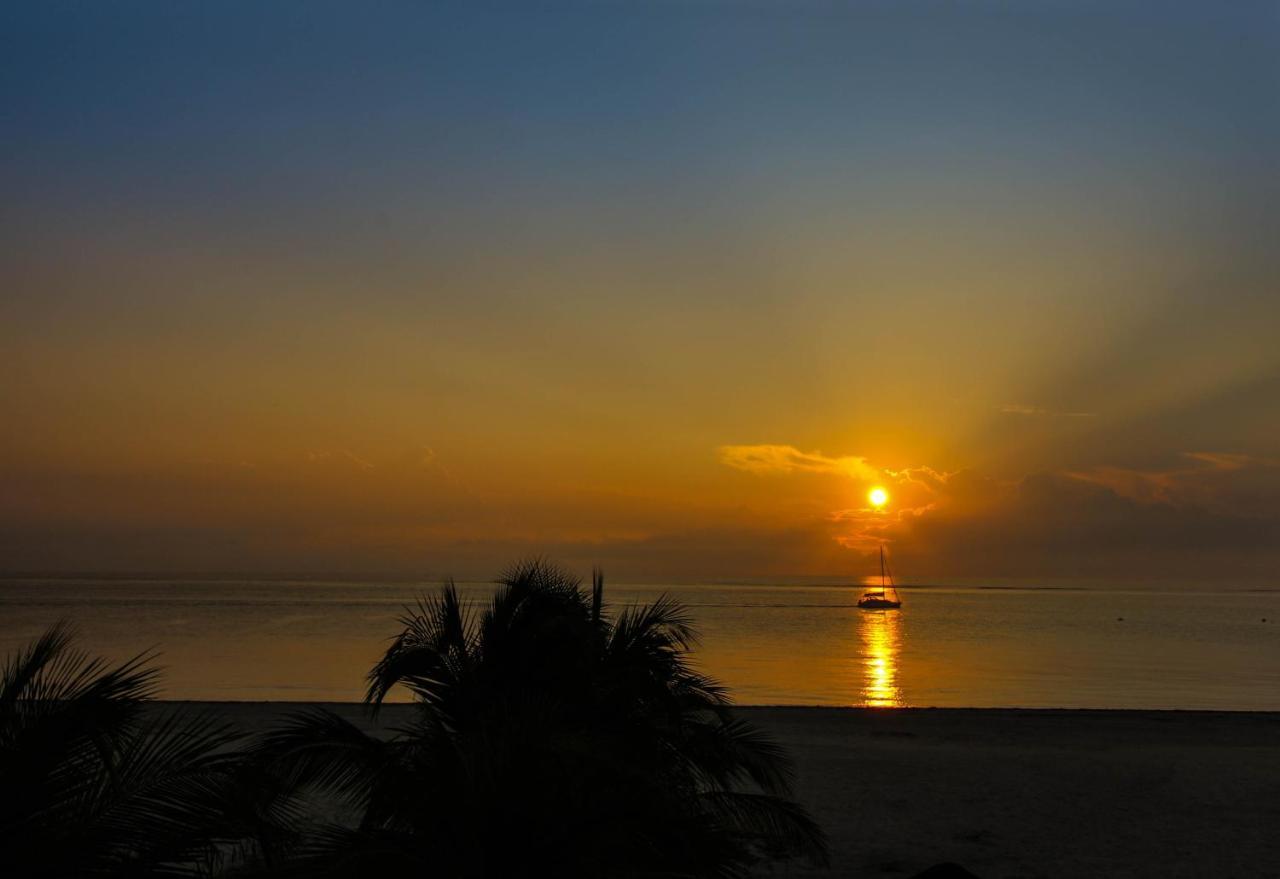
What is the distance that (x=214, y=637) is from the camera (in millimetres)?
69562

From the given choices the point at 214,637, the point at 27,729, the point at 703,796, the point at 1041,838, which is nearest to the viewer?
the point at 27,729

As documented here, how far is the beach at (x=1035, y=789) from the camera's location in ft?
46.4

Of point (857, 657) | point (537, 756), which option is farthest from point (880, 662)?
point (537, 756)

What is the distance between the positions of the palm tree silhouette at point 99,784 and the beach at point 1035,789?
30.1ft

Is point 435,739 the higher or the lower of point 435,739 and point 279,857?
the higher

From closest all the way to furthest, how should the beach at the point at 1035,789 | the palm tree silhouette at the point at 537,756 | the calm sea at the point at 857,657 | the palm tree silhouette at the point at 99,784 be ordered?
the palm tree silhouette at the point at 99,784
the palm tree silhouette at the point at 537,756
the beach at the point at 1035,789
the calm sea at the point at 857,657

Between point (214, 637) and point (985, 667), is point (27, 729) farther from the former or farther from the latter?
point (214, 637)

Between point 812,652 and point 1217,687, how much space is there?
22.4 meters

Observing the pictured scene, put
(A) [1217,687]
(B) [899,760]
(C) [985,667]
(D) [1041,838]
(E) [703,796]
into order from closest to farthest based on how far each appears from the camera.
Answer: (E) [703,796] < (D) [1041,838] < (B) [899,760] < (A) [1217,687] < (C) [985,667]

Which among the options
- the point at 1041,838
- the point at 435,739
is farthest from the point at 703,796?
the point at 1041,838

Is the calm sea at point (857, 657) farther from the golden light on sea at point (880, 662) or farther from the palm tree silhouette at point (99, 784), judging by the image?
the palm tree silhouette at point (99, 784)

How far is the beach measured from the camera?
1414 centimetres

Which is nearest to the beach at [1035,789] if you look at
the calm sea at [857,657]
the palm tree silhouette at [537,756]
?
the palm tree silhouette at [537,756]

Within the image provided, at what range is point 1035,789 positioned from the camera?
18.2 meters
